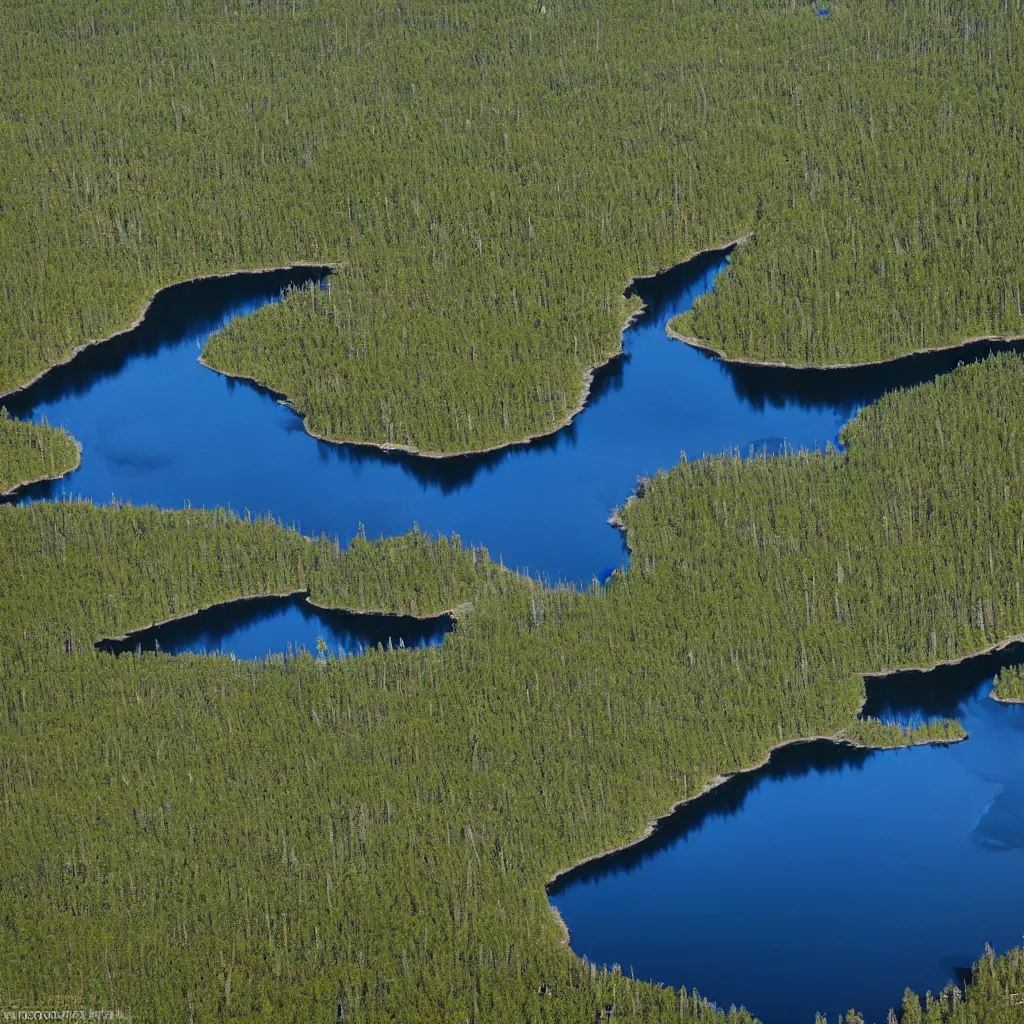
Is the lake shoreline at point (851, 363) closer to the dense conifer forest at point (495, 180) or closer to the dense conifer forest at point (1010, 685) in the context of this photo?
the dense conifer forest at point (495, 180)

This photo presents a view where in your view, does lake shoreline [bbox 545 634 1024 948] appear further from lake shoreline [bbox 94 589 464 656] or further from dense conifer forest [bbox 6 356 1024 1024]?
lake shoreline [bbox 94 589 464 656]

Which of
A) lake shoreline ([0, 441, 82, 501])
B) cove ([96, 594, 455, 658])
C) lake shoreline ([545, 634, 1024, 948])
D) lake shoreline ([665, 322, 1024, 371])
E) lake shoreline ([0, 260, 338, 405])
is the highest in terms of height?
lake shoreline ([0, 260, 338, 405])

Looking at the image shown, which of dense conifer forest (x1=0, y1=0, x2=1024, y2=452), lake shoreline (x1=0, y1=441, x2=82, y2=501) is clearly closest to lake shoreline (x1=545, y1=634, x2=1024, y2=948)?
dense conifer forest (x1=0, y1=0, x2=1024, y2=452)

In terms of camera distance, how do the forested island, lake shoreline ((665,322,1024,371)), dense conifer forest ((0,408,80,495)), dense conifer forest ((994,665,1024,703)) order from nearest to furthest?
the forested island < dense conifer forest ((994,665,1024,703)) < dense conifer forest ((0,408,80,495)) < lake shoreline ((665,322,1024,371))

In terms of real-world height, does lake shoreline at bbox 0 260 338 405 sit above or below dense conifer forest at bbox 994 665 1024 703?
above

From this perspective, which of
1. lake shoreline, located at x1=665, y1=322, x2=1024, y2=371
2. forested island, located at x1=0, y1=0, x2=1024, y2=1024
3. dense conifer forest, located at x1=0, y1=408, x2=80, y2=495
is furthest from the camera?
lake shoreline, located at x1=665, y1=322, x2=1024, y2=371

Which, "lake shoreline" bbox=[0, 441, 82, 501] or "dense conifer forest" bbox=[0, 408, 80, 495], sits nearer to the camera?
"lake shoreline" bbox=[0, 441, 82, 501]
